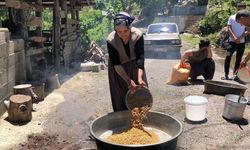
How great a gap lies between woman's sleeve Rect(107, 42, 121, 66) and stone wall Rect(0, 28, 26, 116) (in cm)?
319

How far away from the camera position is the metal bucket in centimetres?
674

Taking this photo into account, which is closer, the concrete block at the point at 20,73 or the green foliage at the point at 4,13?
the concrete block at the point at 20,73

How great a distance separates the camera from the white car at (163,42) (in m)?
16.1

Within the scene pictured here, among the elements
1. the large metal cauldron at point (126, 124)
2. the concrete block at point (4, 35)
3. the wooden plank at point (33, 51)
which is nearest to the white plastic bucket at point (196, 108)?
the large metal cauldron at point (126, 124)

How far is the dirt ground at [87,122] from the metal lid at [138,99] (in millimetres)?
1041

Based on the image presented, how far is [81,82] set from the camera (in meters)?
11.2

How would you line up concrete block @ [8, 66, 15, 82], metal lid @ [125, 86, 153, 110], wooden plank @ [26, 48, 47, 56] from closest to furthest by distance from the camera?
1. metal lid @ [125, 86, 153, 110]
2. concrete block @ [8, 66, 15, 82]
3. wooden plank @ [26, 48, 47, 56]

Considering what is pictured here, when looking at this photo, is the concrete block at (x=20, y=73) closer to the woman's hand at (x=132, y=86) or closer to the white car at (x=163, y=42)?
the woman's hand at (x=132, y=86)

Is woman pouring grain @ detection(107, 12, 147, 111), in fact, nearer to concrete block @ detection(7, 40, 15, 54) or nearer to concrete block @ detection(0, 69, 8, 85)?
concrete block @ detection(0, 69, 8, 85)

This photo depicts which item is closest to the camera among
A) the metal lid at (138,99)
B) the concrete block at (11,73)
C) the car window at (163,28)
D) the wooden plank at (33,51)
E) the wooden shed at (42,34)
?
the metal lid at (138,99)

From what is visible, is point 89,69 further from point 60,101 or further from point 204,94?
point 204,94

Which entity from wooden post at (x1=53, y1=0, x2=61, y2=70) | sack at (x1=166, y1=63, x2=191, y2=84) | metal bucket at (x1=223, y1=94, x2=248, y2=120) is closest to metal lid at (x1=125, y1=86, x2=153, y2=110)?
metal bucket at (x1=223, y1=94, x2=248, y2=120)

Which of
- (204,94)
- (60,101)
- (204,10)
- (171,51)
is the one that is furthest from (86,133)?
(204,10)

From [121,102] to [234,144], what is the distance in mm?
2057
